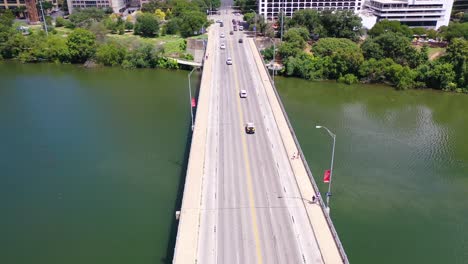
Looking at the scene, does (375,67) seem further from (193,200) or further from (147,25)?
(147,25)

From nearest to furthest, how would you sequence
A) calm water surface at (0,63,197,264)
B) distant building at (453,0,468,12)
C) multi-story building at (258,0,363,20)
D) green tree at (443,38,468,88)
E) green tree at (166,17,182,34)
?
calm water surface at (0,63,197,264), green tree at (443,38,468,88), green tree at (166,17,182,34), multi-story building at (258,0,363,20), distant building at (453,0,468,12)

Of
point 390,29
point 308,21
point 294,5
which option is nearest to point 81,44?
point 308,21

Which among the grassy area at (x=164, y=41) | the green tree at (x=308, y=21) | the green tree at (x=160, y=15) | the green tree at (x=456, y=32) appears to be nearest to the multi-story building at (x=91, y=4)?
the green tree at (x=160, y=15)

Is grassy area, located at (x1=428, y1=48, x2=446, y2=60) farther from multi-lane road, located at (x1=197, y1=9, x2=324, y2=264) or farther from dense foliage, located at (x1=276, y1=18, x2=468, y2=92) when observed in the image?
multi-lane road, located at (x1=197, y1=9, x2=324, y2=264)

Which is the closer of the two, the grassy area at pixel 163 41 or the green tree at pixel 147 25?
the grassy area at pixel 163 41

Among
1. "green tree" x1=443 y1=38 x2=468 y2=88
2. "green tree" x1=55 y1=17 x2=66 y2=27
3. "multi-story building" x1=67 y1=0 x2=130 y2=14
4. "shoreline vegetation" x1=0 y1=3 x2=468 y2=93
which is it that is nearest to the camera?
"green tree" x1=443 y1=38 x2=468 y2=88

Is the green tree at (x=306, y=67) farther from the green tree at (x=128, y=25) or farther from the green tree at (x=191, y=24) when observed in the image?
the green tree at (x=128, y=25)

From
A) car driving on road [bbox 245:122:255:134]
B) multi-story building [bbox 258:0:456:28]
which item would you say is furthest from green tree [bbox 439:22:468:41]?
car driving on road [bbox 245:122:255:134]
